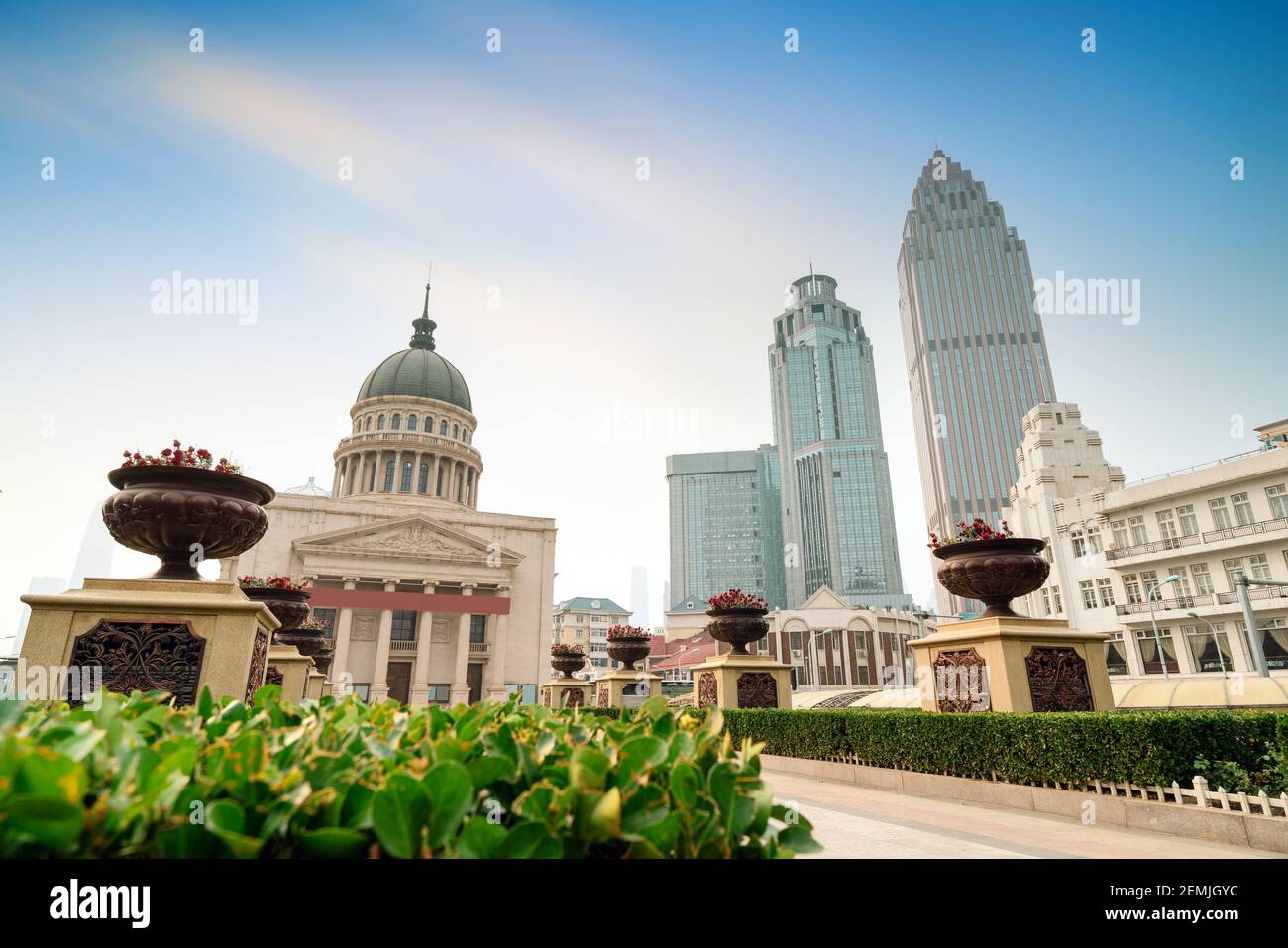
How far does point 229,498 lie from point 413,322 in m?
83.0

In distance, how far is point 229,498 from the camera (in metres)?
6.74

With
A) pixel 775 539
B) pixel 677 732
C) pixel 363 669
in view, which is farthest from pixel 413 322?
pixel 775 539

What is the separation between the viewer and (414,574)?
50.5 m

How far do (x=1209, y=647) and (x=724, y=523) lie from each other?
14375cm

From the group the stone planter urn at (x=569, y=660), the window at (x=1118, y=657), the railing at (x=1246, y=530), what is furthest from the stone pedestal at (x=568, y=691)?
the railing at (x=1246, y=530)

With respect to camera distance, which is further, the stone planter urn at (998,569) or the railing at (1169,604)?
the railing at (1169,604)

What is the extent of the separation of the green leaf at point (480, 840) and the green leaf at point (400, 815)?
0.08 meters

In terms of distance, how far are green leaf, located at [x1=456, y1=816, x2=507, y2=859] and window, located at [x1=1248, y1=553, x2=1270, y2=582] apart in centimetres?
4961

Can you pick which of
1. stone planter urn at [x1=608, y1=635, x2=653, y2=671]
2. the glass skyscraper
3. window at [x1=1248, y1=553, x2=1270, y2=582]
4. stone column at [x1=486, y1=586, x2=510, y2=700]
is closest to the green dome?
stone column at [x1=486, y1=586, x2=510, y2=700]

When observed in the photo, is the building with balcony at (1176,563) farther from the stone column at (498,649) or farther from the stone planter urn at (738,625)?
the stone column at (498,649)

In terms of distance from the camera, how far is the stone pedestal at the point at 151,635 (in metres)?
5.97

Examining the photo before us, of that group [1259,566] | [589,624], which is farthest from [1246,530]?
[589,624]
